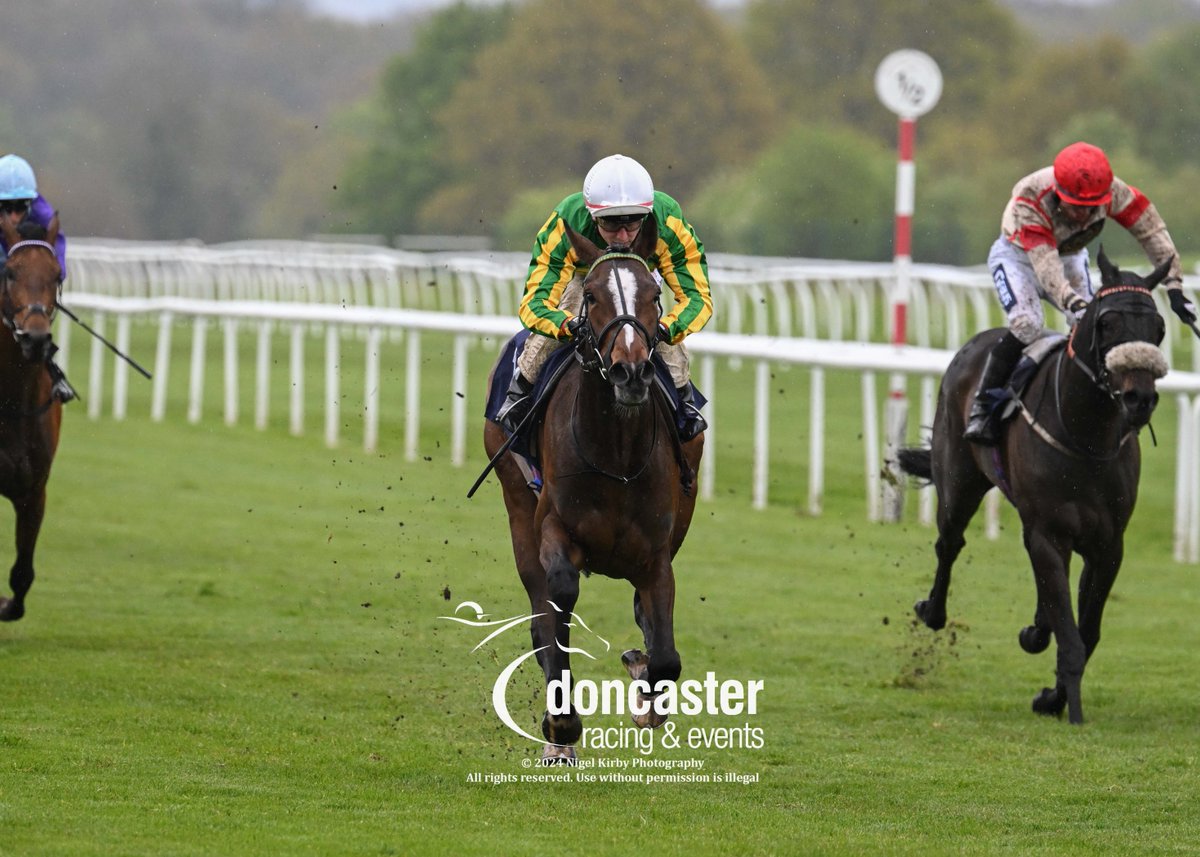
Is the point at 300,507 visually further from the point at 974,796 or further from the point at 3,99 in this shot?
the point at 3,99

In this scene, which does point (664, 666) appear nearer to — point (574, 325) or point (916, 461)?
point (574, 325)

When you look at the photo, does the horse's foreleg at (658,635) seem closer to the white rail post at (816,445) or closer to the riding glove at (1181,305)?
the riding glove at (1181,305)

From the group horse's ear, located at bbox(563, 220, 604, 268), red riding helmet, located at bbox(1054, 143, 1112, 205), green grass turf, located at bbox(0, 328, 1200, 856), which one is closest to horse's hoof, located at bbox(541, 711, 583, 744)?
green grass turf, located at bbox(0, 328, 1200, 856)

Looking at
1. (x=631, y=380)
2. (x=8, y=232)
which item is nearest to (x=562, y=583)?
(x=631, y=380)

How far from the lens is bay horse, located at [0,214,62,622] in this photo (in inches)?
296

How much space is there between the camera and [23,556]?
26.0ft

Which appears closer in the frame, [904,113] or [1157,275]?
[1157,275]

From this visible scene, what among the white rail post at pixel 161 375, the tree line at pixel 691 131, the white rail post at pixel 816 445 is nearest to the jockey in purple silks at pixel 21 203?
the white rail post at pixel 816 445

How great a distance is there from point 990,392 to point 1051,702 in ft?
3.81

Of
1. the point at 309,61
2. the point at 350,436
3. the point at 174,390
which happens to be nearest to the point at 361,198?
the point at 174,390

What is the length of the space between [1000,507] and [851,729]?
5.54 metres

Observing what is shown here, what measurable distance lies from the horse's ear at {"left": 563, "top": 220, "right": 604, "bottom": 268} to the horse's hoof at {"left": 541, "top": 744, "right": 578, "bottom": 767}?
139cm

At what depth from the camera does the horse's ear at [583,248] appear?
5.65 m

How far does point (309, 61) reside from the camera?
88.6 metres
